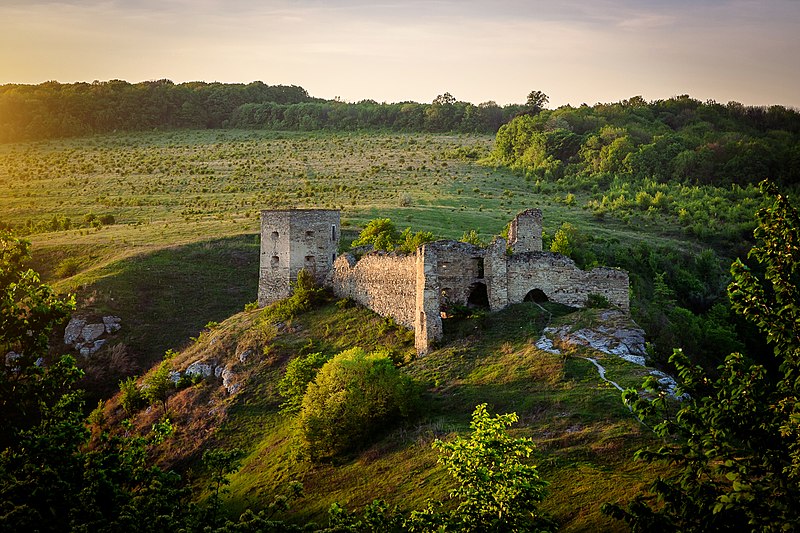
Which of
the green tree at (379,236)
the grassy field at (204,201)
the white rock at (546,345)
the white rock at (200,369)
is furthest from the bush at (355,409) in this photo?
the grassy field at (204,201)

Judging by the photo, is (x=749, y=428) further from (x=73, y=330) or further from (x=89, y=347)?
(x=73, y=330)

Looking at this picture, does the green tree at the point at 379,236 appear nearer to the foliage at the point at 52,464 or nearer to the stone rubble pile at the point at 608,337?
the stone rubble pile at the point at 608,337

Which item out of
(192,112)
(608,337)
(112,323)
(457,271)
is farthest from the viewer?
(192,112)

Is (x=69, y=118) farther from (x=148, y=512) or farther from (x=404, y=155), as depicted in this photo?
(x=148, y=512)

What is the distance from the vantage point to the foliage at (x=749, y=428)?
594 inches

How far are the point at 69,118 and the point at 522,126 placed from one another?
67.0m

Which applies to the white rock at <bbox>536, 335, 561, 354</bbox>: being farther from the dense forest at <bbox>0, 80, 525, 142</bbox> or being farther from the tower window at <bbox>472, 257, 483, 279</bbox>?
the dense forest at <bbox>0, 80, 525, 142</bbox>

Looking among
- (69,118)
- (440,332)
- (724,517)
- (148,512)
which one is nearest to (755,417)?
(724,517)

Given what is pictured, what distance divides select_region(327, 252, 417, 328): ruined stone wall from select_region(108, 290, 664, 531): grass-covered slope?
728 millimetres

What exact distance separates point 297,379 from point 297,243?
11777 mm

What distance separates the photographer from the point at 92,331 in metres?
55.5

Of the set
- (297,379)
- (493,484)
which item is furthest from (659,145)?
(493,484)

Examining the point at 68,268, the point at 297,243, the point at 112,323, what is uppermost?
the point at 297,243

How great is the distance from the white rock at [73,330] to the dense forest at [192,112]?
247ft
